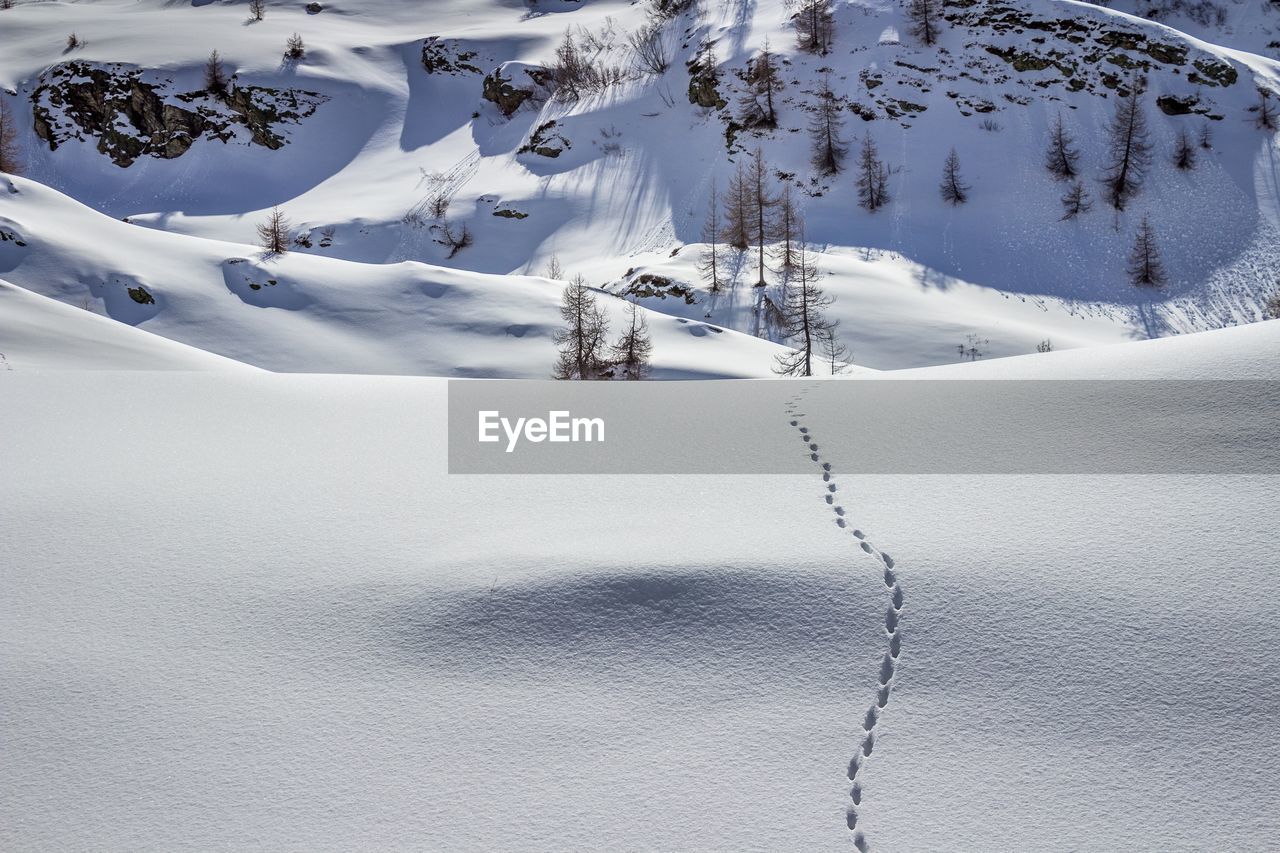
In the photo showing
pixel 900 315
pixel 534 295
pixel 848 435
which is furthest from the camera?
pixel 900 315

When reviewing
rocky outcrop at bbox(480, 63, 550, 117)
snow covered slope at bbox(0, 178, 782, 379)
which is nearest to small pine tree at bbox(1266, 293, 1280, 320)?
snow covered slope at bbox(0, 178, 782, 379)

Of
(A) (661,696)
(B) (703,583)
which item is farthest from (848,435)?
(A) (661,696)

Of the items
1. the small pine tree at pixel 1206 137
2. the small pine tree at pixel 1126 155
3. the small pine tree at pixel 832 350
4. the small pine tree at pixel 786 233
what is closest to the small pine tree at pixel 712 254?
the small pine tree at pixel 786 233

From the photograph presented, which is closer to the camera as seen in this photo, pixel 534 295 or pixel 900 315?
pixel 534 295

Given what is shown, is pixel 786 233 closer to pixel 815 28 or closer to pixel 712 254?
pixel 712 254

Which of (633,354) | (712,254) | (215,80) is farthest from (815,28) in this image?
(215,80)

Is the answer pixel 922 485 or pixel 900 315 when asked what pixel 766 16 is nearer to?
pixel 900 315
